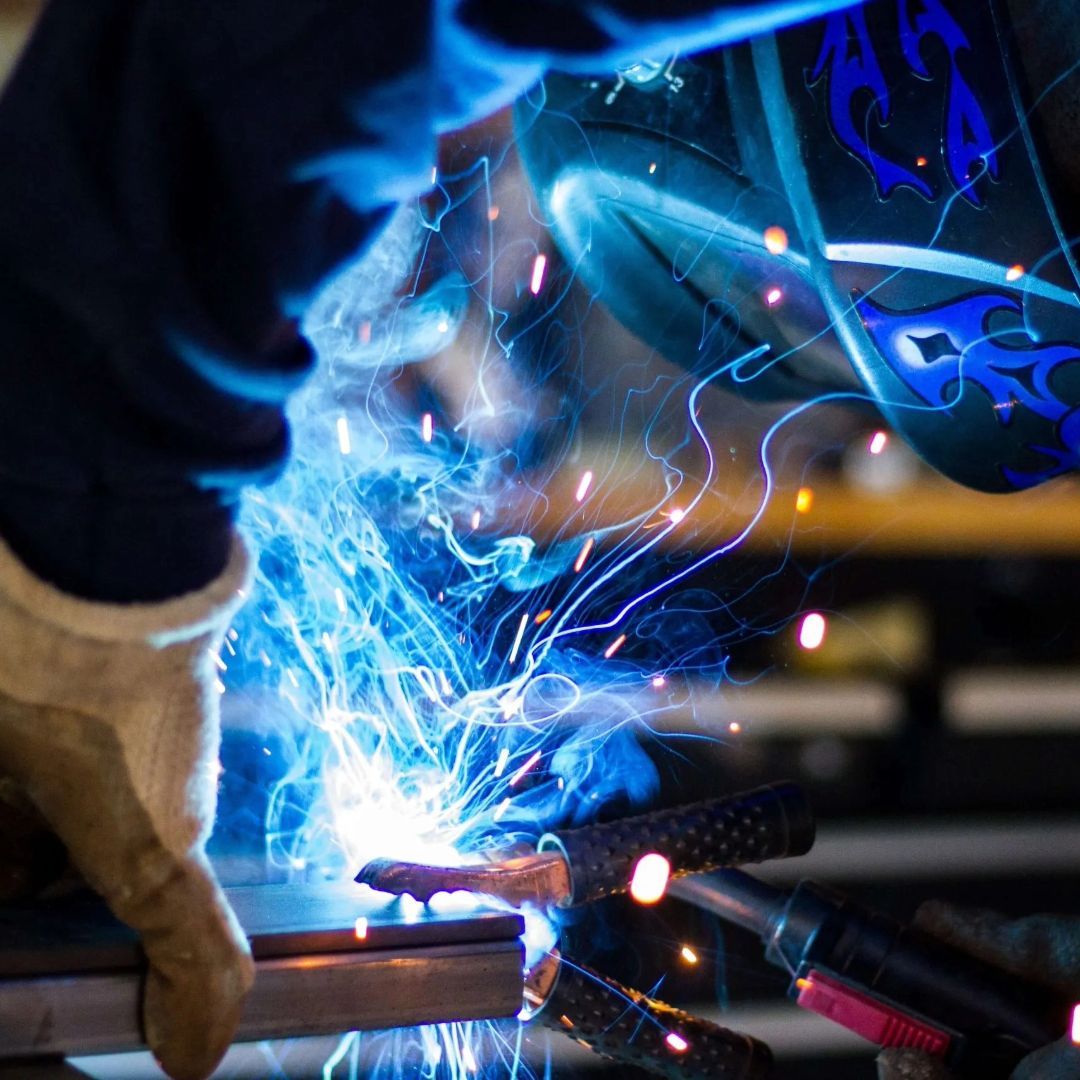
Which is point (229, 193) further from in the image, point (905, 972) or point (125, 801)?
point (905, 972)

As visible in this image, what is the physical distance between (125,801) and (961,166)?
98cm

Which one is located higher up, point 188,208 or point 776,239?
point 188,208

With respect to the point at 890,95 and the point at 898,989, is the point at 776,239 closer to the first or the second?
the point at 890,95

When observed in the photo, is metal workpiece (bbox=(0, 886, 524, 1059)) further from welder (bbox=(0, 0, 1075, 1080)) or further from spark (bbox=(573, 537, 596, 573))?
spark (bbox=(573, 537, 596, 573))

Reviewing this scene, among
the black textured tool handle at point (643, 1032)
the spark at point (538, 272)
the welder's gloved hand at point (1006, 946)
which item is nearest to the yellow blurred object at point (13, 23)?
the spark at point (538, 272)

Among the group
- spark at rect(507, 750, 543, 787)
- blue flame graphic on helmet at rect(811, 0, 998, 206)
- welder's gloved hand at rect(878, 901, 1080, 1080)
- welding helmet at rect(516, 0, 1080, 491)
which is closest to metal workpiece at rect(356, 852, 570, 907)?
spark at rect(507, 750, 543, 787)

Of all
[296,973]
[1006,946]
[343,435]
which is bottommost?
[1006,946]

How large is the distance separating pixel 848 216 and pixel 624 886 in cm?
70

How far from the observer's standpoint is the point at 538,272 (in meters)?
1.35

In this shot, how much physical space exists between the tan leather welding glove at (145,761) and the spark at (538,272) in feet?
2.18

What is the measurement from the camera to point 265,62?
23.4 inches

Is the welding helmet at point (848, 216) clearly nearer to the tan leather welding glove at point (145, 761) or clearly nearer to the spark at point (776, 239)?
the spark at point (776, 239)

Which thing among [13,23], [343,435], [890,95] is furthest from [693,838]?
[13,23]

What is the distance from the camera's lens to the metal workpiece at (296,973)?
841 millimetres
